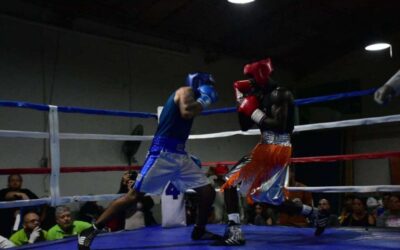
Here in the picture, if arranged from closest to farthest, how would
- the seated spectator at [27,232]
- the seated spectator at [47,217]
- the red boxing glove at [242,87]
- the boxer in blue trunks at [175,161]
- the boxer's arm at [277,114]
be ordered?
the boxer in blue trunks at [175,161] → the boxer's arm at [277,114] → the red boxing glove at [242,87] → the seated spectator at [27,232] → the seated spectator at [47,217]


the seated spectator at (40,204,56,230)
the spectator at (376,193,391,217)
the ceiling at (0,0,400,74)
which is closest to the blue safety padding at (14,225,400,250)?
the seated spectator at (40,204,56,230)

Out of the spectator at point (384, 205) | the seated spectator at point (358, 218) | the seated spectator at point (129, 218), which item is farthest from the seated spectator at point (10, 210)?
the spectator at point (384, 205)

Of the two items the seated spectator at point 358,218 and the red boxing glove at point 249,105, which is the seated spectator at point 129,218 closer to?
the red boxing glove at point 249,105

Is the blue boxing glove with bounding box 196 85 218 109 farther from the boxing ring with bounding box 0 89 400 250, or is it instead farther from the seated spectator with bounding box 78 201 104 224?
the seated spectator with bounding box 78 201 104 224

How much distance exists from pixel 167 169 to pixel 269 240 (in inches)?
25.8

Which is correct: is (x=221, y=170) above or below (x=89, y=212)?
above

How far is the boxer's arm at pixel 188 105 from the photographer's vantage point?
215 cm

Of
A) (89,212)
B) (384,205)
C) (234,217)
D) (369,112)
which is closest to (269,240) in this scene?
(234,217)

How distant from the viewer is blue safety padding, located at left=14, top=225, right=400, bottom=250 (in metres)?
2.15

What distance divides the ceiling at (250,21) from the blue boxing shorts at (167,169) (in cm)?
337

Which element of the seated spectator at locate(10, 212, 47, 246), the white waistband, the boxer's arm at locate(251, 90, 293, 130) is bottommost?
the seated spectator at locate(10, 212, 47, 246)

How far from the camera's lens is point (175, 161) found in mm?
2250

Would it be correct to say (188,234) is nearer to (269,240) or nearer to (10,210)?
(269,240)

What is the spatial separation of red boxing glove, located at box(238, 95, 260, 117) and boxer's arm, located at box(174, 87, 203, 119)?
268mm
